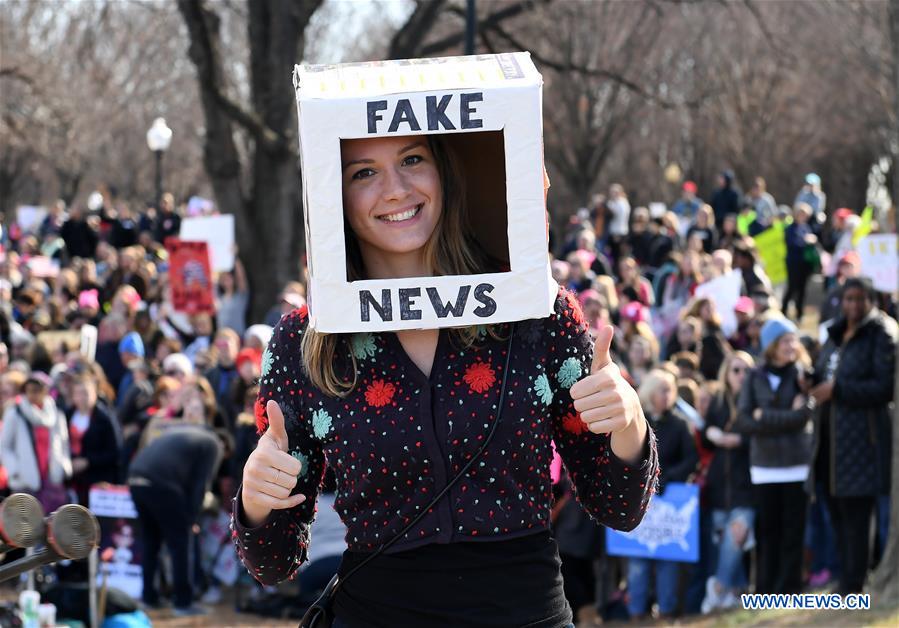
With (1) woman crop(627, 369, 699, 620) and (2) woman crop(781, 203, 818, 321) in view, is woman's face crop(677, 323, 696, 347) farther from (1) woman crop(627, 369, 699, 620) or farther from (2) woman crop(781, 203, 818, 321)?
(2) woman crop(781, 203, 818, 321)

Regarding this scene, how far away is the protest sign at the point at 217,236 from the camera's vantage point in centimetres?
1588

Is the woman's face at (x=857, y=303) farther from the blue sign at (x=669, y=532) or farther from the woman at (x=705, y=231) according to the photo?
the woman at (x=705, y=231)

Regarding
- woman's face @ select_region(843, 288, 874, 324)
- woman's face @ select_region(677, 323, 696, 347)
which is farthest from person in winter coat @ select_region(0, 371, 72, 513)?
woman's face @ select_region(843, 288, 874, 324)

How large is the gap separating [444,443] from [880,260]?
10146 mm

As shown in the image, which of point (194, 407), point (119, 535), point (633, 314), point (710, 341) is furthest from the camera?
point (633, 314)

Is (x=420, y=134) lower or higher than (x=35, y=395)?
higher

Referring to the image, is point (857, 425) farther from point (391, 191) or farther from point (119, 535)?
point (391, 191)

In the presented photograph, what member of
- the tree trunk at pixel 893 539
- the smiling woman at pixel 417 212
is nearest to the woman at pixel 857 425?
the tree trunk at pixel 893 539

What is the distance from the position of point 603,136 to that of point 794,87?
749 centimetres

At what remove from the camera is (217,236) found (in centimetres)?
1596

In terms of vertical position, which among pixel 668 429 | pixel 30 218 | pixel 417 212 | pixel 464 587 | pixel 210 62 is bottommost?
pixel 668 429

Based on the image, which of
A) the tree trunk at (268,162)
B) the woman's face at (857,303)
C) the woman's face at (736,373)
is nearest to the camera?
the woman's face at (857,303)

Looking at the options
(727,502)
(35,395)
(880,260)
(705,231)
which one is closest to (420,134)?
(727,502)

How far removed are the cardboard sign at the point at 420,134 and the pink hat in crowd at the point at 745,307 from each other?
988 centimetres
